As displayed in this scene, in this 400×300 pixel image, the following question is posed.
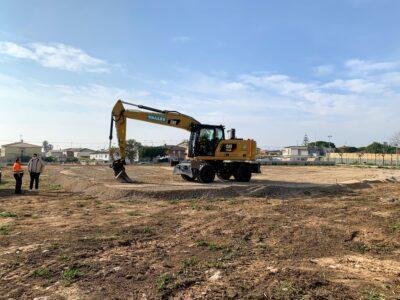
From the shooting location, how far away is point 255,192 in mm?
17734

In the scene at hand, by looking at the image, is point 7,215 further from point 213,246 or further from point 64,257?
point 213,246

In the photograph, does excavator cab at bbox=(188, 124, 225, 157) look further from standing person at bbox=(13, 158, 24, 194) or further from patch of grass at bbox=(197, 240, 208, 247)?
patch of grass at bbox=(197, 240, 208, 247)

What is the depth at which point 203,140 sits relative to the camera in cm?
2108

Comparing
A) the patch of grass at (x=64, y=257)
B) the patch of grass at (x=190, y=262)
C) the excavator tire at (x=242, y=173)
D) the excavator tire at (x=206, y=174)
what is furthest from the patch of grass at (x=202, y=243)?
the excavator tire at (x=242, y=173)

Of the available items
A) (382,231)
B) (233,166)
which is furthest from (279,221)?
(233,166)

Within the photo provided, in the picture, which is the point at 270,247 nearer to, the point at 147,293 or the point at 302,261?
the point at 302,261

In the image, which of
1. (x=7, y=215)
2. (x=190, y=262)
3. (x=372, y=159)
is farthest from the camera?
(x=372, y=159)

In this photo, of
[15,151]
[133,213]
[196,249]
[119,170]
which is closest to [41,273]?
[196,249]

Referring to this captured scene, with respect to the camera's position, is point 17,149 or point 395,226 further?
point 17,149

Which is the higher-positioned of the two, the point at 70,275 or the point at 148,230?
the point at 148,230

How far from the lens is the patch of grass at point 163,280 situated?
5.79 meters

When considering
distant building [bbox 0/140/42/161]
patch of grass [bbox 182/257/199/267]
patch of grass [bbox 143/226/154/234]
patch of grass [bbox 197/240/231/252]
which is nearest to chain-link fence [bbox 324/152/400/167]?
patch of grass [bbox 143/226/154/234]

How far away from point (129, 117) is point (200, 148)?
387 cm

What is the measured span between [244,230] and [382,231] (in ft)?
11.0
